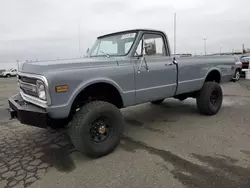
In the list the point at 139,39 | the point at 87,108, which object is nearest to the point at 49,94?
the point at 87,108

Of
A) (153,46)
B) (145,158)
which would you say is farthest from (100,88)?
(153,46)

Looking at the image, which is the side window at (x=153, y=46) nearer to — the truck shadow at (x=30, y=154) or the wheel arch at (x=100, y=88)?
the wheel arch at (x=100, y=88)

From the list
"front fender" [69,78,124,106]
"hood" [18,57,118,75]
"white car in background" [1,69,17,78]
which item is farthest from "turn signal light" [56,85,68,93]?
"white car in background" [1,69,17,78]

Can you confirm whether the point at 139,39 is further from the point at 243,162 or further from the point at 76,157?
the point at 243,162

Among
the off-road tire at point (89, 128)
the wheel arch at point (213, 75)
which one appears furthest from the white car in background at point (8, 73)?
the off-road tire at point (89, 128)

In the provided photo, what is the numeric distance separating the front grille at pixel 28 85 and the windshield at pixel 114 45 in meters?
1.51

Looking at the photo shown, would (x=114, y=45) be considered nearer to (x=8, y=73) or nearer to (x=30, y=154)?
(x=30, y=154)

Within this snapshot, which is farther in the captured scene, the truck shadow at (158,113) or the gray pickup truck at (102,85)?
the truck shadow at (158,113)

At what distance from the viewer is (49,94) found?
2756 millimetres

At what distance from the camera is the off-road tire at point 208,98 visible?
5125mm

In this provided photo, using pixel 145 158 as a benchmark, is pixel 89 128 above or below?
above

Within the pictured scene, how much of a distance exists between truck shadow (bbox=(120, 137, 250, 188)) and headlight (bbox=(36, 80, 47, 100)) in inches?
71.8

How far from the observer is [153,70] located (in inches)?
157

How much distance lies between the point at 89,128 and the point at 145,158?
946 millimetres
